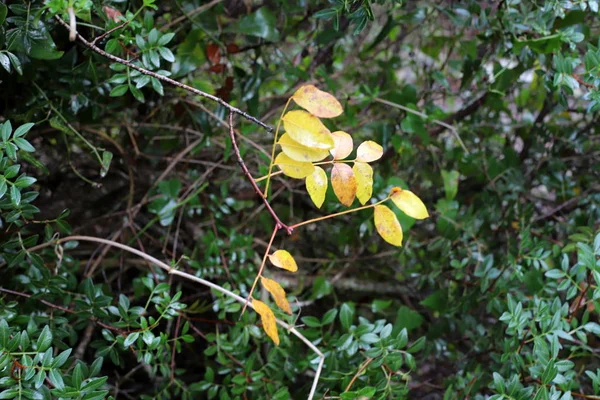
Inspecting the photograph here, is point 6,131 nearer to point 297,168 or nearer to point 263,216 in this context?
point 297,168

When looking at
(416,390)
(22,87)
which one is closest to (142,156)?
(22,87)

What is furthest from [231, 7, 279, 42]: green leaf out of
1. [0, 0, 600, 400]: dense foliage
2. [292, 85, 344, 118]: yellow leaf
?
[292, 85, 344, 118]: yellow leaf

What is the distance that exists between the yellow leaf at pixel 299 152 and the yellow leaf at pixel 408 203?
0.11m

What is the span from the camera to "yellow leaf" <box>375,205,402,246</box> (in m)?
0.61

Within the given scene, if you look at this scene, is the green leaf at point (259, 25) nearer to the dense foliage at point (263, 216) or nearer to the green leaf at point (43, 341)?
the dense foliage at point (263, 216)

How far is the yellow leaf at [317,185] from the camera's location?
0.58 m

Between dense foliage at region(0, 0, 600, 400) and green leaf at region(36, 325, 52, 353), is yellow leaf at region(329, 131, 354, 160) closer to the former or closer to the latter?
dense foliage at region(0, 0, 600, 400)

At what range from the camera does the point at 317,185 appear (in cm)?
58

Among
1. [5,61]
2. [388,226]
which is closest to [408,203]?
[388,226]

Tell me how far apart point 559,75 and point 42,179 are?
33.6 inches

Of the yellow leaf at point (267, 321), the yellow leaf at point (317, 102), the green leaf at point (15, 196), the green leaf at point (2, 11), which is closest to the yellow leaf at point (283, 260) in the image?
the yellow leaf at point (267, 321)

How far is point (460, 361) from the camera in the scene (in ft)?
3.15

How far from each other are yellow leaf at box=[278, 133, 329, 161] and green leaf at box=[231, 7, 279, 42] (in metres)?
0.41

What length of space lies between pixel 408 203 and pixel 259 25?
449 mm
